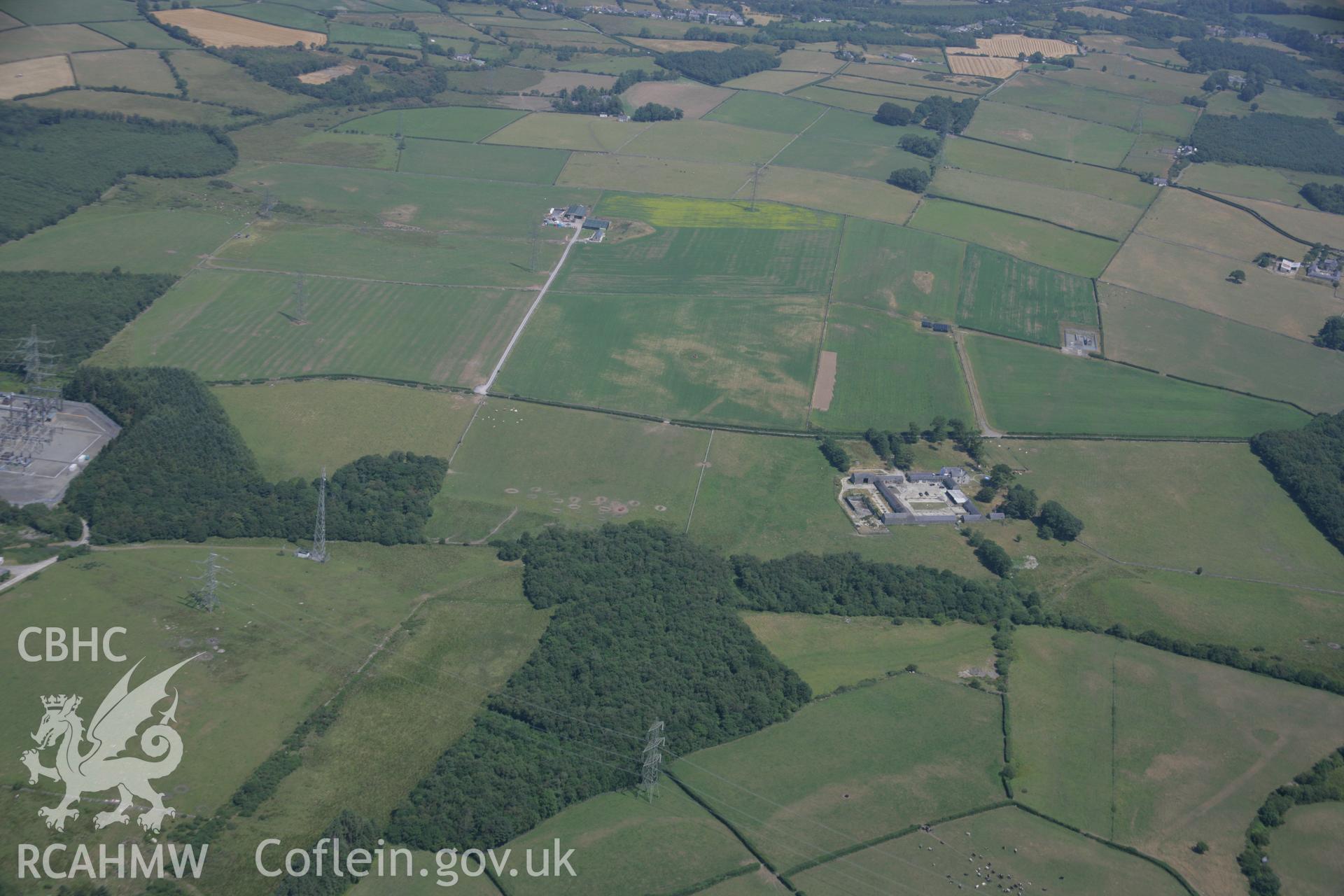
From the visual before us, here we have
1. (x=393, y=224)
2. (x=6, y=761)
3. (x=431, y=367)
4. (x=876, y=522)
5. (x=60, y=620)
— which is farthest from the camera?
(x=393, y=224)

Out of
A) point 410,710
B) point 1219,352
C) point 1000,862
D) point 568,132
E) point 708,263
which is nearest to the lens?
point 1000,862

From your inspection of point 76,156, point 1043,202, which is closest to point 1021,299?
point 1043,202

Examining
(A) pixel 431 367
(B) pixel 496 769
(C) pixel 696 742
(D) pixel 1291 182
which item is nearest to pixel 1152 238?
(D) pixel 1291 182

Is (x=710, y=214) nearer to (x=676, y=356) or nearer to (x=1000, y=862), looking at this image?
(x=676, y=356)

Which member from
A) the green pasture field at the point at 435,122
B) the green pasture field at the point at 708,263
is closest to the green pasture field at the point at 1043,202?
the green pasture field at the point at 708,263

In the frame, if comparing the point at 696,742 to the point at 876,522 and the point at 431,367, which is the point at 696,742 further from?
the point at 431,367

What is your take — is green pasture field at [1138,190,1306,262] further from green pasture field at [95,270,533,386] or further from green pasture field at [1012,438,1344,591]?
green pasture field at [95,270,533,386]
